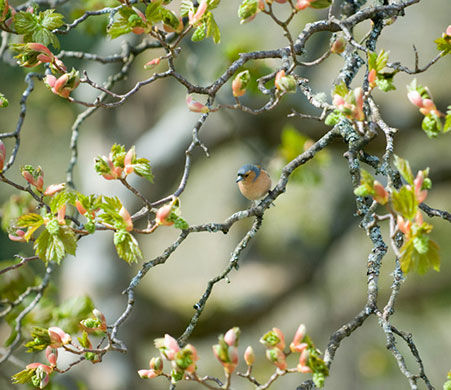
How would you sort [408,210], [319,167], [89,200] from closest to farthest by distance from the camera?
[408,210] → [89,200] → [319,167]

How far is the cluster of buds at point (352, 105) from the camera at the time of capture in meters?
1.08

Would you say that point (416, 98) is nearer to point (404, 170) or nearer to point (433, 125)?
point (433, 125)

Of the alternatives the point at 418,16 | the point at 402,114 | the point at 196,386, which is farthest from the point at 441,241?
the point at 196,386

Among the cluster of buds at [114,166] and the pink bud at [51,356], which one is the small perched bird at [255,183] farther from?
the pink bud at [51,356]

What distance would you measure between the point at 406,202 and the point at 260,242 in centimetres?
436

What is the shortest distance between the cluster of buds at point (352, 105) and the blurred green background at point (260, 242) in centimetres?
289

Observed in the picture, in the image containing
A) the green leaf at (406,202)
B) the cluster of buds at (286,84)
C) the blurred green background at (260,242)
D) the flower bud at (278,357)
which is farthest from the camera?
the blurred green background at (260,242)

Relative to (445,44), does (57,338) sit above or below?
below

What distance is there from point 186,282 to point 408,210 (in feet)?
15.6

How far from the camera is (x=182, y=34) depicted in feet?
4.20

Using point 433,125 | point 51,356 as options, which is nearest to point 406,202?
point 433,125

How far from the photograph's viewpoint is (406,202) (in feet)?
3.17

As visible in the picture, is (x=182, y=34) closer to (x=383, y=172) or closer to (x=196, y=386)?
(x=383, y=172)

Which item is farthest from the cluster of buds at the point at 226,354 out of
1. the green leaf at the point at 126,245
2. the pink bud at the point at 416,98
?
the pink bud at the point at 416,98
